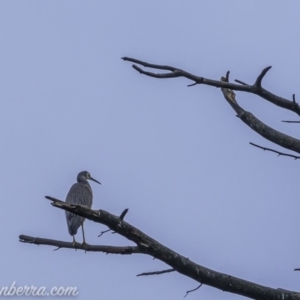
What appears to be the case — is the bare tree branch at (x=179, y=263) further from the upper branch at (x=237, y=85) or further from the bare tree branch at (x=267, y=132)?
the bare tree branch at (x=267, y=132)

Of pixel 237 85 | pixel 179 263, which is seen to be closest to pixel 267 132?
pixel 237 85

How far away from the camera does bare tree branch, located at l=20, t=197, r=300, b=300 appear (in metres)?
5.93

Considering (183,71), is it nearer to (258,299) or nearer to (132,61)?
(132,61)

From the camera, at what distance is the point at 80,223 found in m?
12.7

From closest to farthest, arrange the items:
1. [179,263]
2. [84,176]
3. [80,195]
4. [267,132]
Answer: [179,263] → [267,132] → [80,195] → [84,176]

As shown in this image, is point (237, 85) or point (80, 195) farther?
point (80, 195)

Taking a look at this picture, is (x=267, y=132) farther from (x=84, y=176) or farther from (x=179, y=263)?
(x=84, y=176)

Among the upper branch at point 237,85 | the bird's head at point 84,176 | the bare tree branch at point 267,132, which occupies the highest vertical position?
the bird's head at point 84,176

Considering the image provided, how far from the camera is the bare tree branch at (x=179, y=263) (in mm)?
5934

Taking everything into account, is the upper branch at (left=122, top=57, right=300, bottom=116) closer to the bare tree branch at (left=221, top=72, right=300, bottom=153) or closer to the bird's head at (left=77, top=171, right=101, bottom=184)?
the bare tree branch at (left=221, top=72, right=300, bottom=153)

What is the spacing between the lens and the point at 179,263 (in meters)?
6.33

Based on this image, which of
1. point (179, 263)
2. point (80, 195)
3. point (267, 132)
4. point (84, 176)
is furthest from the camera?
point (84, 176)

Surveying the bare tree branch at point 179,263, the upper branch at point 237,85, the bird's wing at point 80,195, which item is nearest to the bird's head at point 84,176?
the bird's wing at point 80,195

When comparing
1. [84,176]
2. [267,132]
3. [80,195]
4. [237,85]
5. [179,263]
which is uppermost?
[84,176]
